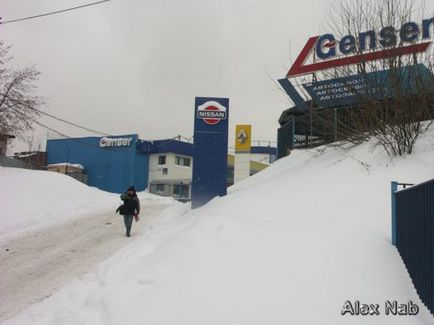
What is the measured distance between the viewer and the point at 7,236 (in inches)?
517

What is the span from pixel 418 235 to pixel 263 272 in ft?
7.09

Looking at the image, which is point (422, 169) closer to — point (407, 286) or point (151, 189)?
point (407, 286)

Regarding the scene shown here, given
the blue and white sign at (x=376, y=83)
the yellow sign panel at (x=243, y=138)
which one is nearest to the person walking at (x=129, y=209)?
the blue and white sign at (x=376, y=83)

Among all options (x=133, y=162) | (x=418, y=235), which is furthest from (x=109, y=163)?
(x=418, y=235)

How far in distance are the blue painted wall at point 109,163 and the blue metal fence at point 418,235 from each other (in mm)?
40367

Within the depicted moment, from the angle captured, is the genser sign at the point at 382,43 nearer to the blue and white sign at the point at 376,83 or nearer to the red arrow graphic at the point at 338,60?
the red arrow graphic at the point at 338,60

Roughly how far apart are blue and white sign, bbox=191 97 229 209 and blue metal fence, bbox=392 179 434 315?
846 centimetres

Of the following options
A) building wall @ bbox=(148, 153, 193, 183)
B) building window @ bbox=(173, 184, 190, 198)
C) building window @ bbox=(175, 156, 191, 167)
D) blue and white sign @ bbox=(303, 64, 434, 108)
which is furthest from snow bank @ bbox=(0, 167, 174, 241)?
building window @ bbox=(175, 156, 191, 167)

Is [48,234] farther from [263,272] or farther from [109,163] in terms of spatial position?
[109,163]

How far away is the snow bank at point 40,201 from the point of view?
615 inches

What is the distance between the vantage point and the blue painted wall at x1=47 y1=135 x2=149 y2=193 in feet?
149

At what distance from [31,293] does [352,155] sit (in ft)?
30.7

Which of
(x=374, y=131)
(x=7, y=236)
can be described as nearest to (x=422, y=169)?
(x=374, y=131)

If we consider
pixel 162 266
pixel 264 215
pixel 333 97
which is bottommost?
pixel 162 266
